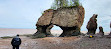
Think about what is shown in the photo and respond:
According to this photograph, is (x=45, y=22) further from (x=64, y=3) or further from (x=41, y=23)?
(x=64, y=3)

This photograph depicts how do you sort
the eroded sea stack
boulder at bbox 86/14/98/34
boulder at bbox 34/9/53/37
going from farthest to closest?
boulder at bbox 34/9/53/37
boulder at bbox 86/14/98/34
the eroded sea stack

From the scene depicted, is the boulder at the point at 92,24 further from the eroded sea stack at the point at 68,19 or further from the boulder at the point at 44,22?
the boulder at the point at 44,22

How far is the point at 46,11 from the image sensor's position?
28.6 m

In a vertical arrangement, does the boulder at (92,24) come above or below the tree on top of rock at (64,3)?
below

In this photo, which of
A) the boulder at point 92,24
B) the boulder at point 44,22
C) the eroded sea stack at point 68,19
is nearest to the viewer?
the eroded sea stack at point 68,19

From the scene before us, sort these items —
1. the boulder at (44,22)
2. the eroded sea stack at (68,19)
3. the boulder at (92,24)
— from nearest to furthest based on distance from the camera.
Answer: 1. the eroded sea stack at (68,19)
2. the boulder at (92,24)
3. the boulder at (44,22)

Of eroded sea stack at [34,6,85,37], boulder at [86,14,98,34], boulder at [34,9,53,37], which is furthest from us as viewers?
boulder at [34,9,53,37]

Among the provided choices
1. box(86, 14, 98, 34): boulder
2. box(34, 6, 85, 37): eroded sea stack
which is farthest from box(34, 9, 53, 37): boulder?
box(86, 14, 98, 34): boulder

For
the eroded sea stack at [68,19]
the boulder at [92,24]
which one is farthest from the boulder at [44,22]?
the boulder at [92,24]

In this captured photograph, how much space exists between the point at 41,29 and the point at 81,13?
39.9 ft

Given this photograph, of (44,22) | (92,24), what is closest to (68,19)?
(92,24)

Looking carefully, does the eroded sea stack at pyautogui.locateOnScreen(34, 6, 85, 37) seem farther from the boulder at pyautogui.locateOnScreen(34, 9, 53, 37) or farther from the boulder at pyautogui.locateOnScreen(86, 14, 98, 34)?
the boulder at pyautogui.locateOnScreen(86, 14, 98, 34)

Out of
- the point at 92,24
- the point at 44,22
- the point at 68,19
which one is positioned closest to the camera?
the point at 68,19

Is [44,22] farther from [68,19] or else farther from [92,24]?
[92,24]
